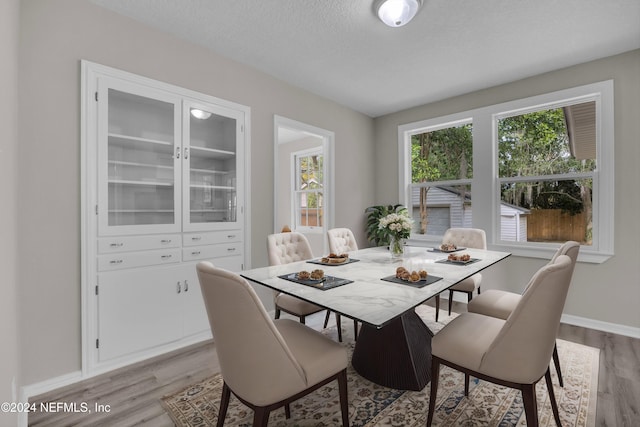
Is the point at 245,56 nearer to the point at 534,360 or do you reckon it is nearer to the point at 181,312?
the point at 181,312

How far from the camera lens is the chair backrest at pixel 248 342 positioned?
1.15 meters

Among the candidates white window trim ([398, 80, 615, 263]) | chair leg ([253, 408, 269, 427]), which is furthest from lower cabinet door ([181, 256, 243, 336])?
white window trim ([398, 80, 615, 263])

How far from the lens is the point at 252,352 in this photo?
47.0 inches

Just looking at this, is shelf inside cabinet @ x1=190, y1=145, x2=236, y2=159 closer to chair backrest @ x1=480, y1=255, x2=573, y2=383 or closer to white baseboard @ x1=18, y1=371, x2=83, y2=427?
white baseboard @ x1=18, y1=371, x2=83, y2=427

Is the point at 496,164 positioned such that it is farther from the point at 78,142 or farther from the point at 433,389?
the point at 78,142

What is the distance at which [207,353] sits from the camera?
101 inches

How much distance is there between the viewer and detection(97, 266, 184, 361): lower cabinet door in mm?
2254

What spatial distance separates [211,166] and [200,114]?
19.2 inches

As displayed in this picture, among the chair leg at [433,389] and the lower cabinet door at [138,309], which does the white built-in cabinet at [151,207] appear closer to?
the lower cabinet door at [138,309]

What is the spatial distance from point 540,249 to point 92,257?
4.31 meters

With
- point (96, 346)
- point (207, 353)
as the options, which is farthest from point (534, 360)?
point (96, 346)

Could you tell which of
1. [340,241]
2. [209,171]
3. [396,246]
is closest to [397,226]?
[396,246]

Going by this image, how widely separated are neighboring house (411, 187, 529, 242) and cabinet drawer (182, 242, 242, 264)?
252 cm

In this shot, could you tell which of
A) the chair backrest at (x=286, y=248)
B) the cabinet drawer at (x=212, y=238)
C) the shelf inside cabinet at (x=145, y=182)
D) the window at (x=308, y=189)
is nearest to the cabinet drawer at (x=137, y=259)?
the cabinet drawer at (x=212, y=238)
